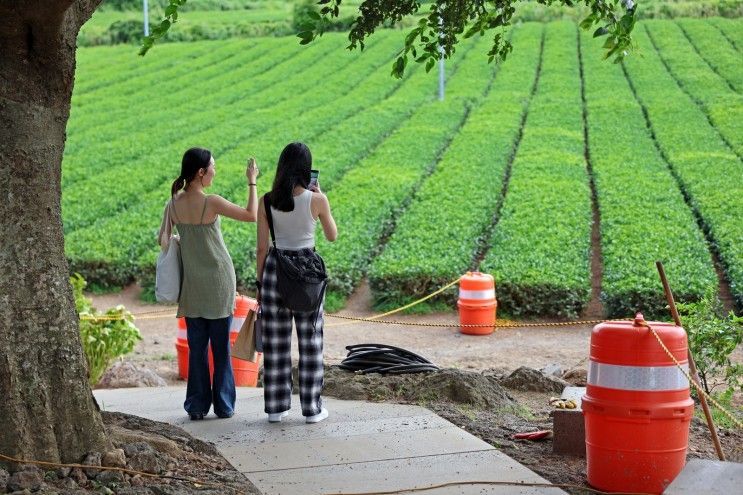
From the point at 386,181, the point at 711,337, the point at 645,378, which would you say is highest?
the point at 645,378

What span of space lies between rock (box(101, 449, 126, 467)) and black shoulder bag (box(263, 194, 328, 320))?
166 centimetres

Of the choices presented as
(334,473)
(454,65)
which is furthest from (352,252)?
(454,65)

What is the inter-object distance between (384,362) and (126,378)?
306 cm

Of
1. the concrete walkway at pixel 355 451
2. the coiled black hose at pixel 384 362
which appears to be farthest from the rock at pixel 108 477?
the coiled black hose at pixel 384 362

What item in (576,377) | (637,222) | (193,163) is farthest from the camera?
(637,222)

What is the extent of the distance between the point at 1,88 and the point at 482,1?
3.83m

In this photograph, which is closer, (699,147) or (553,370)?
(553,370)

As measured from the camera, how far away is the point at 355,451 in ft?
21.2

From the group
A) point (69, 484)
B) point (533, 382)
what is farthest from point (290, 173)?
point (533, 382)

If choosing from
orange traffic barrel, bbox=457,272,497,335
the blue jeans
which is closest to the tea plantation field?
orange traffic barrel, bbox=457,272,497,335

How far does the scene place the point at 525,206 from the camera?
2200 cm

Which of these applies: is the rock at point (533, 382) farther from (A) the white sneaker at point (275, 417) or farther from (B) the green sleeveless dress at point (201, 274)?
(B) the green sleeveless dress at point (201, 274)

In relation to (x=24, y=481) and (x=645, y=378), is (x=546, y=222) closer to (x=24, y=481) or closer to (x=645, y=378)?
(x=645, y=378)

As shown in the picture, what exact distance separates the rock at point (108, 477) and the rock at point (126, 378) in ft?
16.7
